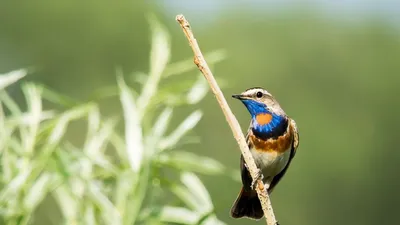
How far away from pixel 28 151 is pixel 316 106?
23781mm

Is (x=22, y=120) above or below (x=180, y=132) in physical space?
above

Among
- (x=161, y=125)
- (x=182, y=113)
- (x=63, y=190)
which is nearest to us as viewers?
(x=63, y=190)

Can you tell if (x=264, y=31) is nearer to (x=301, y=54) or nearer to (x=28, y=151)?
(x=301, y=54)

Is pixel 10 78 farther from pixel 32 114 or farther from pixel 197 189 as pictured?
pixel 197 189

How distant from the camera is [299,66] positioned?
93.7 feet

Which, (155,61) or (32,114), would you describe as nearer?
(32,114)

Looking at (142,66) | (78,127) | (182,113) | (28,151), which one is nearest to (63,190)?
(28,151)

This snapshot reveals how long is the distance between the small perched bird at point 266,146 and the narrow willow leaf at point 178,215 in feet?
2.32

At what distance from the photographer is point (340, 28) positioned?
31109mm

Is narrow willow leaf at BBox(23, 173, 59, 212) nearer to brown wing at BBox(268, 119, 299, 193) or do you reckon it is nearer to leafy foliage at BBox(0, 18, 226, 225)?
leafy foliage at BBox(0, 18, 226, 225)

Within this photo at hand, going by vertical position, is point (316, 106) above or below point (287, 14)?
below

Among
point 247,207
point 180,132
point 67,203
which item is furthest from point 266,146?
point 67,203

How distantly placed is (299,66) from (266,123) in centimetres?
2488

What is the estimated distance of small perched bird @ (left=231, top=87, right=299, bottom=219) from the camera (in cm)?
369
